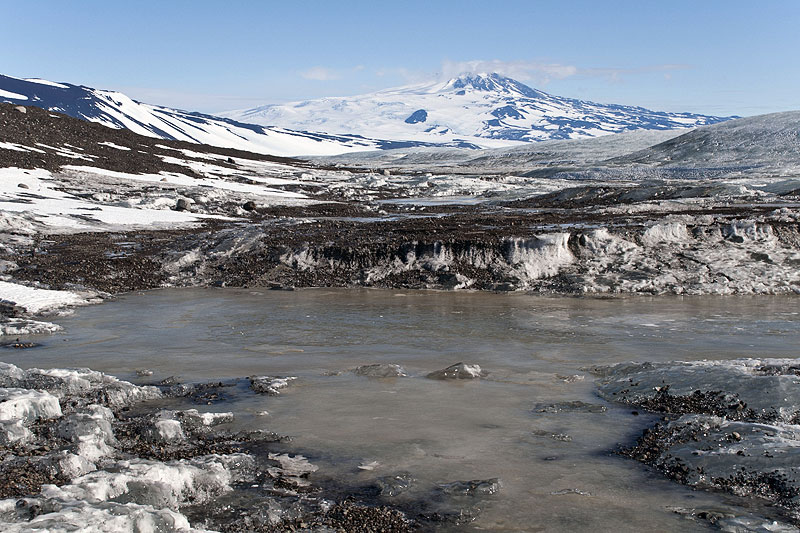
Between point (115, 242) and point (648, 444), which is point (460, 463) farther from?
point (115, 242)

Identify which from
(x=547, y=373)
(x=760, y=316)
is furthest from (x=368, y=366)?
(x=760, y=316)

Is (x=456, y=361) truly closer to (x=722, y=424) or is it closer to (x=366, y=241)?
(x=722, y=424)

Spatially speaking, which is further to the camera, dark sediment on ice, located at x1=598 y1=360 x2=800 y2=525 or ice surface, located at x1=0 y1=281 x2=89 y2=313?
ice surface, located at x1=0 y1=281 x2=89 y2=313

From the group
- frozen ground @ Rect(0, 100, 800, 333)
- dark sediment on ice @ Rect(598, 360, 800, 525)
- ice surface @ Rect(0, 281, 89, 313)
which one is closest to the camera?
dark sediment on ice @ Rect(598, 360, 800, 525)

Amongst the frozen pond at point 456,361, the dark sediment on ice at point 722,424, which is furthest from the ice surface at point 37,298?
the dark sediment on ice at point 722,424

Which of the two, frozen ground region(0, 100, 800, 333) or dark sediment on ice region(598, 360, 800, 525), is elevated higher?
frozen ground region(0, 100, 800, 333)

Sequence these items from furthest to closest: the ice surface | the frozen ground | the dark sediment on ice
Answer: the frozen ground < the ice surface < the dark sediment on ice

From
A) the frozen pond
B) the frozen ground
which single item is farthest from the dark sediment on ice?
the frozen ground

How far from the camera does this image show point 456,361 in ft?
38.8

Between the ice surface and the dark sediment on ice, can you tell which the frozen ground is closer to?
the ice surface

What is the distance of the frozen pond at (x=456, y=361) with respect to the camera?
21.6ft

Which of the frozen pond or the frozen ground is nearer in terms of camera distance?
the frozen pond

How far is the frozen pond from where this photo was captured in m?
6.59

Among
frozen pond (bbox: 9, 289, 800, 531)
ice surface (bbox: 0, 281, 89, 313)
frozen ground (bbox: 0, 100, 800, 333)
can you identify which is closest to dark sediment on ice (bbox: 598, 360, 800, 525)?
frozen pond (bbox: 9, 289, 800, 531)
